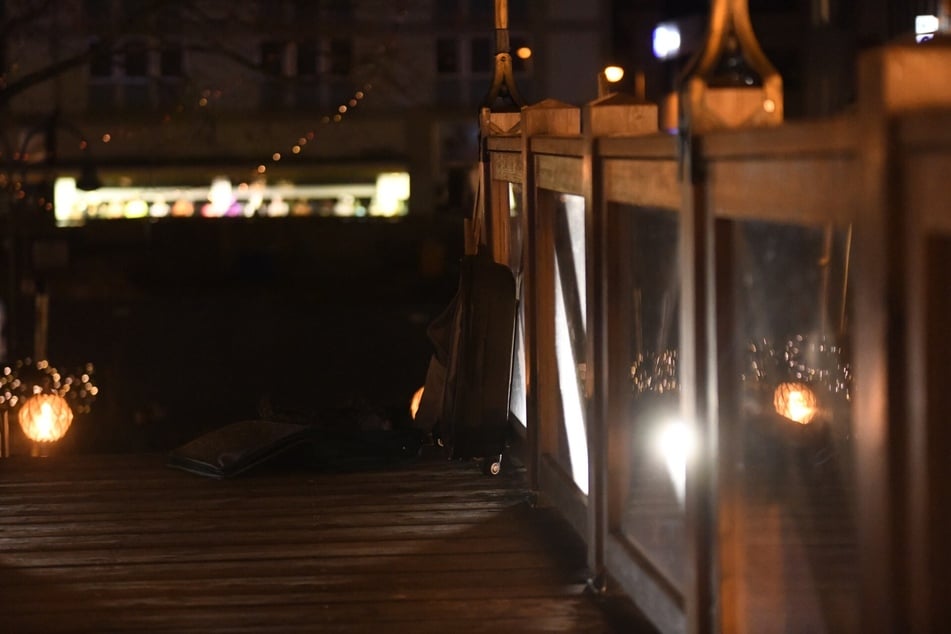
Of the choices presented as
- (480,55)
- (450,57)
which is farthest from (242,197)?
(480,55)

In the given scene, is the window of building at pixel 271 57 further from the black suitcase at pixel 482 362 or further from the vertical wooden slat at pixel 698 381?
the vertical wooden slat at pixel 698 381

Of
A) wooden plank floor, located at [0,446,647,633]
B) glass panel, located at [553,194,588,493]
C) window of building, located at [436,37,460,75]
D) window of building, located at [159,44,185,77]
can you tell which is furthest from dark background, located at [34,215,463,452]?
window of building, located at [436,37,460,75]

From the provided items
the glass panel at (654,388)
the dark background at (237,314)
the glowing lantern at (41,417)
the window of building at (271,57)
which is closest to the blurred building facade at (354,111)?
the dark background at (237,314)

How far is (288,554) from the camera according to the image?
516 cm

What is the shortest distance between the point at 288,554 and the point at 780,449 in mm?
2098

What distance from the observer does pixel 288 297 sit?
1380 inches

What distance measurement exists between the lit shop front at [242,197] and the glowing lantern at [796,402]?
45.8m

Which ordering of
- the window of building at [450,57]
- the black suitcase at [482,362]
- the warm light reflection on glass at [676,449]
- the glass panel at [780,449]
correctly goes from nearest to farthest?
the glass panel at [780,449]
the warm light reflection on glass at [676,449]
the black suitcase at [482,362]
the window of building at [450,57]

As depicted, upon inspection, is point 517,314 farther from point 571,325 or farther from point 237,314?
point 237,314

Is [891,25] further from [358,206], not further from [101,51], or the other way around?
[358,206]

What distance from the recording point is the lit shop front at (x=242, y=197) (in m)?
49.6

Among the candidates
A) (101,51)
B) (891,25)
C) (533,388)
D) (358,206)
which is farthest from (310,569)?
(358,206)

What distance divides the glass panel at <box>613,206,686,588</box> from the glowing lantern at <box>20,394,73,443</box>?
6.83 meters

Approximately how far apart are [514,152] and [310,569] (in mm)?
2380
